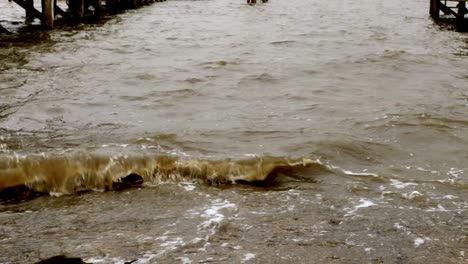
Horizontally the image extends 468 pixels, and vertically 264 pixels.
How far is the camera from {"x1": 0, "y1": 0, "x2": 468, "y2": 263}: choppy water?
3.84 m

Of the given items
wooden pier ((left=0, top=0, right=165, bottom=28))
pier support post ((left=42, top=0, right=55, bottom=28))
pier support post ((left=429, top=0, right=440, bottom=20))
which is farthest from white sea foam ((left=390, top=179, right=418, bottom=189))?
pier support post ((left=429, top=0, right=440, bottom=20))

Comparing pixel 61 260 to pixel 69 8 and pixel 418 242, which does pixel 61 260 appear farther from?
pixel 69 8

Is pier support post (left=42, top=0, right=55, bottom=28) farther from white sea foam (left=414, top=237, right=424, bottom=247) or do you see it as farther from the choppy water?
white sea foam (left=414, top=237, right=424, bottom=247)

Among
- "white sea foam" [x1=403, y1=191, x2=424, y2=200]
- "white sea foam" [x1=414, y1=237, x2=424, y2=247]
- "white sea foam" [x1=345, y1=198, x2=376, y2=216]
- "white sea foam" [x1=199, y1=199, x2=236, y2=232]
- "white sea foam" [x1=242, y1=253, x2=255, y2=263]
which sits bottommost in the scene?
"white sea foam" [x1=199, y1=199, x2=236, y2=232]

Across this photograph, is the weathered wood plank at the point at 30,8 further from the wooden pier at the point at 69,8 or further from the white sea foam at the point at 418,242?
the white sea foam at the point at 418,242

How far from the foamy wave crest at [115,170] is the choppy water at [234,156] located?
19 millimetres

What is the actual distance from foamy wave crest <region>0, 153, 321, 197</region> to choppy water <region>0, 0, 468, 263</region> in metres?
0.02

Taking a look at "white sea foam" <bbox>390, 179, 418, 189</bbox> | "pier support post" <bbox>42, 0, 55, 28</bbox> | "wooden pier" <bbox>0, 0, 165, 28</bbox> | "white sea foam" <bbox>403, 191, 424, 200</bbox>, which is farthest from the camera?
"wooden pier" <bbox>0, 0, 165, 28</bbox>

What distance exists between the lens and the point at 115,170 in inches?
213

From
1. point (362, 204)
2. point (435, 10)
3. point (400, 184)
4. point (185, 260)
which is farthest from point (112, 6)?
point (185, 260)

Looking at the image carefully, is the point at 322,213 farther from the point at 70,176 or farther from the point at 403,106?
the point at 403,106

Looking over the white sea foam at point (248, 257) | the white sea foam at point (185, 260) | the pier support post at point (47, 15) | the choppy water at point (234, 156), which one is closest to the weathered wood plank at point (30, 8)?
the pier support post at point (47, 15)

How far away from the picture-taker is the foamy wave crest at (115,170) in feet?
16.8

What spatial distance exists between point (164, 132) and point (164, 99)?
5.90ft
